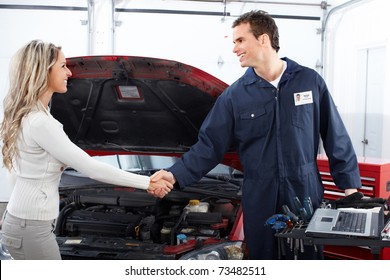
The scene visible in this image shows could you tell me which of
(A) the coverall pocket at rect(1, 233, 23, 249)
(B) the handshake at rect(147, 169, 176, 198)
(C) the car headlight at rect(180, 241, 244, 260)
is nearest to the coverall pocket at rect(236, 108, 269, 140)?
(B) the handshake at rect(147, 169, 176, 198)

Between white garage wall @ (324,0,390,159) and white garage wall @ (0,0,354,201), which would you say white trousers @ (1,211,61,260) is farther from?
white garage wall @ (324,0,390,159)

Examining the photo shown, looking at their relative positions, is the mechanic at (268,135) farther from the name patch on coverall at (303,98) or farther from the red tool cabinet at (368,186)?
the red tool cabinet at (368,186)

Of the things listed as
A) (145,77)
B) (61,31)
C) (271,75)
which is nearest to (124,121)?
(145,77)

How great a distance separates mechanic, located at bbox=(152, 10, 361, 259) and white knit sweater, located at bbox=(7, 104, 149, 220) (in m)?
0.75

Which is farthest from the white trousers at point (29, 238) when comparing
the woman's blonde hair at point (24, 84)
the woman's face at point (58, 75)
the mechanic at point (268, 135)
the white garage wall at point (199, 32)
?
Answer: the white garage wall at point (199, 32)

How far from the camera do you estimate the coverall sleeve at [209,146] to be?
8.32 feet

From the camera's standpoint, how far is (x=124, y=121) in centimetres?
A: 289

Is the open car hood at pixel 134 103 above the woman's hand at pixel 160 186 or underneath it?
above

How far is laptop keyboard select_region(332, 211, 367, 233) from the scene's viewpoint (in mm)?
1719

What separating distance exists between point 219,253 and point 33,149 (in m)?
1.00

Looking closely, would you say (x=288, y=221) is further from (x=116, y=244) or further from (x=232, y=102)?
(x=116, y=244)

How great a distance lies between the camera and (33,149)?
179 centimetres

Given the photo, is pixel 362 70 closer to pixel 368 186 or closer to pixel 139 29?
pixel 139 29

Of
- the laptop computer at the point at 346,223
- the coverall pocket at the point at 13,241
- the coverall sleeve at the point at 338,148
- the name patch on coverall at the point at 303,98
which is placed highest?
the name patch on coverall at the point at 303,98
